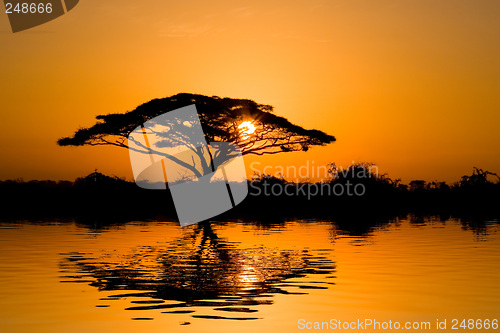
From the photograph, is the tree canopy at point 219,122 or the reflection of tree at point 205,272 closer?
the reflection of tree at point 205,272

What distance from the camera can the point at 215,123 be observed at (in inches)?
1827

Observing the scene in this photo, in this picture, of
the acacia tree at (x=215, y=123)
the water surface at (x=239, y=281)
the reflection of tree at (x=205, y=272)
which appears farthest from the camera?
the acacia tree at (x=215, y=123)

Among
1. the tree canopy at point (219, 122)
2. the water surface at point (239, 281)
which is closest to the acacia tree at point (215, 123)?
the tree canopy at point (219, 122)

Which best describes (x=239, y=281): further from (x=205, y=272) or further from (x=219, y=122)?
(x=219, y=122)

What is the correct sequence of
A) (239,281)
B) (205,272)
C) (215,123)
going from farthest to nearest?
(215,123) < (205,272) < (239,281)

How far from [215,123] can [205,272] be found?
103 feet

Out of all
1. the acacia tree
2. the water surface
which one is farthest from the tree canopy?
the water surface

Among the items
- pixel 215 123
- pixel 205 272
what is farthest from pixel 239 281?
pixel 215 123

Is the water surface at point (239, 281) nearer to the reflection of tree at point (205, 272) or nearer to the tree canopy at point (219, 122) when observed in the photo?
the reflection of tree at point (205, 272)

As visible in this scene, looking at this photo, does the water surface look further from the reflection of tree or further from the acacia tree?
the acacia tree

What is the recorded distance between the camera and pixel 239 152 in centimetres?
4747

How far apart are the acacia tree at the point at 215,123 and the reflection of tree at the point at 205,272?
2484 centimetres

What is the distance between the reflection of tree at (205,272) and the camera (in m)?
12.6

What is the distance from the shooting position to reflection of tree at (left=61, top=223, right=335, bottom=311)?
12578 millimetres
